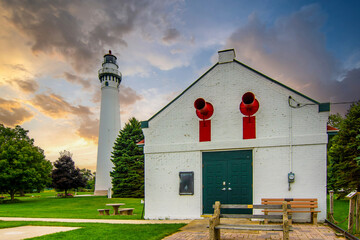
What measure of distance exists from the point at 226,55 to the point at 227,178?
5.61m

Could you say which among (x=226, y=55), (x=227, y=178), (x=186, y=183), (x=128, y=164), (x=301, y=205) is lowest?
(x=128, y=164)

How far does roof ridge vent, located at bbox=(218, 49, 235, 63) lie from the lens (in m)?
11.5

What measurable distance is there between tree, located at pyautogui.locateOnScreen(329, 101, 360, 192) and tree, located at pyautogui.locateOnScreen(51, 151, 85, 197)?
33.6 meters

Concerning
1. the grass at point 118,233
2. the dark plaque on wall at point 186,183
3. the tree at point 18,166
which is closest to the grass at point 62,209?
the tree at point 18,166

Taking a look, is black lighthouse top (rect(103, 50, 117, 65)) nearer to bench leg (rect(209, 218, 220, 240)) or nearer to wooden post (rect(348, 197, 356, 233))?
bench leg (rect(209, 218, 220, 240))

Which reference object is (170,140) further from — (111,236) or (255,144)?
(111,236)

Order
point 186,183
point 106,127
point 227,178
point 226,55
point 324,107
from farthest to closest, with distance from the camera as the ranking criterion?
point 106,127, point 226,55, point 186,183, point 227,178, point 324,107

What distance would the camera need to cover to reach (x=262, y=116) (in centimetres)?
1064

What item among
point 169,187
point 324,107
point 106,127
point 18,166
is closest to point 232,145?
point 169,187

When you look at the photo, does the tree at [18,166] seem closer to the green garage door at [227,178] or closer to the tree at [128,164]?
the tree at [128,164]

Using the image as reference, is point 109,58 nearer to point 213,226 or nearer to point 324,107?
point 324,107

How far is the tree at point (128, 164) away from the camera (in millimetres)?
34312

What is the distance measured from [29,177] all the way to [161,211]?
948 inches

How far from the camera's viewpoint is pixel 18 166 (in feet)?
94.7
